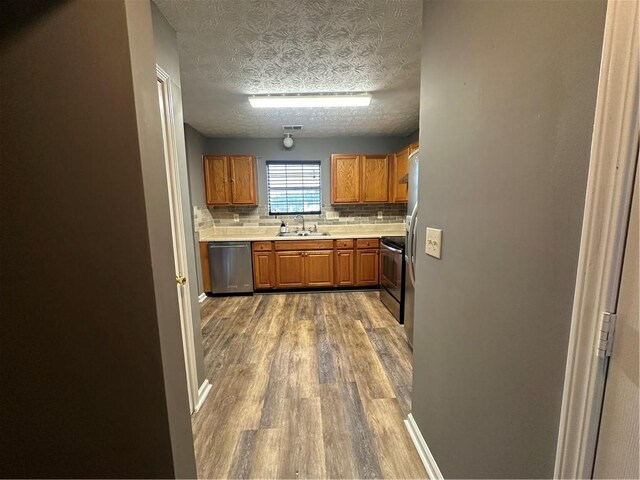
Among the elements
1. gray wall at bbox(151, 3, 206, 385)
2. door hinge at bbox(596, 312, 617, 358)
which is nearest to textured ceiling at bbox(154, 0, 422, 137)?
gray wall at bbox(151, 3, 206, 385)

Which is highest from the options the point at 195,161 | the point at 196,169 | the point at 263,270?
the point at 195,161

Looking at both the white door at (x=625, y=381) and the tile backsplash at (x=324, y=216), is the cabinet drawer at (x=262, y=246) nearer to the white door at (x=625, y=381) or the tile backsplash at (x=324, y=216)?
the tile backsplash at (x=324, y=216)

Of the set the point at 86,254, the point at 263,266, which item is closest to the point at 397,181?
the point at 263,266

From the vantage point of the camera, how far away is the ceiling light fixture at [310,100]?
261 cm

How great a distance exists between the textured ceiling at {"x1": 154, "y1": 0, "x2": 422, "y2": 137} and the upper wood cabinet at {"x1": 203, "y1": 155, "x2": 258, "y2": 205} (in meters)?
1.04

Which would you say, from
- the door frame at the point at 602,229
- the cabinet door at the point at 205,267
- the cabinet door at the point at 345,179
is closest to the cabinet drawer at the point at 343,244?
the cabinet door at the point at 345,179

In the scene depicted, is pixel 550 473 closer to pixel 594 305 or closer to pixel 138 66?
pixel 594 305

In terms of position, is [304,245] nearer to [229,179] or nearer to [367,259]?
[367,259]

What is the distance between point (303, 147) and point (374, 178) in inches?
50.8

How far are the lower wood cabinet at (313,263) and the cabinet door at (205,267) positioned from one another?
685 millimetres

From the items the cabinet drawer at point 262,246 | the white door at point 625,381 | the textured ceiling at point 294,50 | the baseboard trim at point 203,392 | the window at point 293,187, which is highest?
the textured ceiling at point 294,50

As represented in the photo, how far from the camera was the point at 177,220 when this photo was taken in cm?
162

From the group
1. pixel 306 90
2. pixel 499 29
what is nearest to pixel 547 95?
pixel 499 29

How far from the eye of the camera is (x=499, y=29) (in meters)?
0.79
